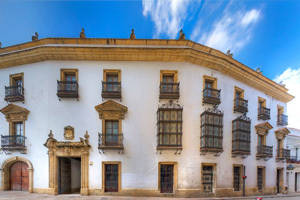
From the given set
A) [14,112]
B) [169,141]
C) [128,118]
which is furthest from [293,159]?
[14,112]

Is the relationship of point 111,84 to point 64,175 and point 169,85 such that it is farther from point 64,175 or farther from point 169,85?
point 64,175

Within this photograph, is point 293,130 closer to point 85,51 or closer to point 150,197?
point 150,197

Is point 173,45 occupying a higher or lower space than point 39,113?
higher

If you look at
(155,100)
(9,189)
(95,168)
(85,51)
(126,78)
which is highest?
(85,51)

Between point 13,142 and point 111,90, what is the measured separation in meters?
8.42

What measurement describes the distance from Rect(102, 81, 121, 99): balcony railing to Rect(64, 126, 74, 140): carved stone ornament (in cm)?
339

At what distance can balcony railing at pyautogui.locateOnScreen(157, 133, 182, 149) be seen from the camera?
10.5 metres

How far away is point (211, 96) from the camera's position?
11.7 metres

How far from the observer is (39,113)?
443 inches

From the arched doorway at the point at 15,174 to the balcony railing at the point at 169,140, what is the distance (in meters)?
10.2

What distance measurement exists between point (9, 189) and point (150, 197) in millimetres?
11094


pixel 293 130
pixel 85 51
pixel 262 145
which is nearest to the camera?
pixel 85 51

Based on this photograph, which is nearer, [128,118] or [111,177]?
[111,177]

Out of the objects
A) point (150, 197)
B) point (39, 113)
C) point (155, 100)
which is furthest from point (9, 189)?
point (155, 100)
